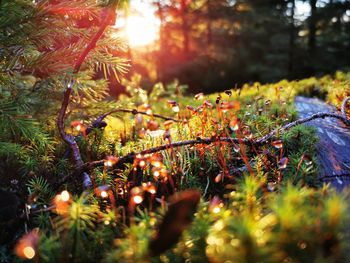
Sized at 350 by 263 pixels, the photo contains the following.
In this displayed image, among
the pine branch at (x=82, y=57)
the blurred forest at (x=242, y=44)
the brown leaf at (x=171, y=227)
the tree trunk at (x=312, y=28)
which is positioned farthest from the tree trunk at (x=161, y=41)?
the brown leaf at (x=171, y=227)

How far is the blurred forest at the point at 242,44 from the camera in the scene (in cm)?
2170

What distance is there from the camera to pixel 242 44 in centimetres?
2406

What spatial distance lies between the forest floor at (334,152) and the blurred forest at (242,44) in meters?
18.5

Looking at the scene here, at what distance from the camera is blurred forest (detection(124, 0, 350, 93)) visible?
21703mm

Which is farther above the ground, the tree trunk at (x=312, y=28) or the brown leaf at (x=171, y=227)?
the brown leaf at (x=171, y=227)

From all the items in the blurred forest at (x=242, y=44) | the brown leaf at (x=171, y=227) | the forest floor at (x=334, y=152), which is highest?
the brown leaf at (x=171, y=227)

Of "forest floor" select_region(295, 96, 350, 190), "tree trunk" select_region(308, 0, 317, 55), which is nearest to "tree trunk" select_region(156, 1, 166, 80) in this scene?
"tree trunk" select_region(308, 0, 317, 55)

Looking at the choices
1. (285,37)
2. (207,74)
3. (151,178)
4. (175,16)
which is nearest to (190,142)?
(151,178)

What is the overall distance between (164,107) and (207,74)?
15.7 m

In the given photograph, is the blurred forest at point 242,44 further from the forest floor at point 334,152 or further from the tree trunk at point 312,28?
the forest floor at point 334,152

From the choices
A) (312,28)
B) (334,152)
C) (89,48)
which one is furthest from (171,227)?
(312,28)

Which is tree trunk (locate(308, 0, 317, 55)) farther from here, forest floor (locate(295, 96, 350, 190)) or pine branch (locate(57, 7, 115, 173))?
pine branch (locate(57, 7, 115, 173))

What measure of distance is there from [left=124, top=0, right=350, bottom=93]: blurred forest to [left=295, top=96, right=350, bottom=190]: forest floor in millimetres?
18465

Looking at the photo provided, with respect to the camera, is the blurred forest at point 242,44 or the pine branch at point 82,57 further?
the blurred forest at point 242,44
